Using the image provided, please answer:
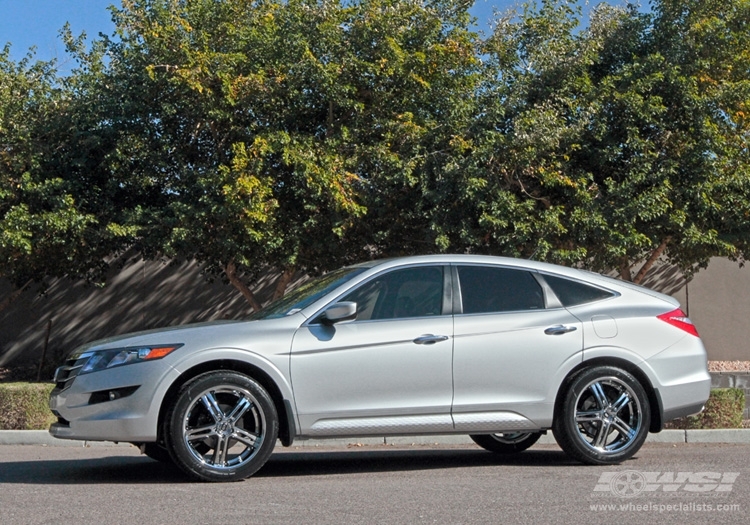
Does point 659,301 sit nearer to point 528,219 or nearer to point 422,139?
point 528,219

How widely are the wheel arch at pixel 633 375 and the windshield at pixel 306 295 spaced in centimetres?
184

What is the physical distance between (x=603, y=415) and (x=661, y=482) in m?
0.78

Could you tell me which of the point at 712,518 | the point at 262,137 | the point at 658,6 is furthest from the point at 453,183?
the point at 712,518

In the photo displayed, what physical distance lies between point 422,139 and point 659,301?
274 inches

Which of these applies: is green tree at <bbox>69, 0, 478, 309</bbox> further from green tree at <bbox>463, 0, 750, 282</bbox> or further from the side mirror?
the side mirror

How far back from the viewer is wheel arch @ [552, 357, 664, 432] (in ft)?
24.2

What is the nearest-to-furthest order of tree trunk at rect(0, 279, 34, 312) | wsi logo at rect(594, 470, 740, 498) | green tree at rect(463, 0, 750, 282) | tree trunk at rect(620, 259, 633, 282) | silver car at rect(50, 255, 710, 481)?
1. wsi logo at rect(594, 470, 740, 498)
2. silver car at rect(50, 255, 710, 481)
3. green tree at rect(463, 0, 750, 282)
4. tree trunk at rect(620, 259, 633, 282)
5. tree trunk at rect(0, 279, 34, 312)

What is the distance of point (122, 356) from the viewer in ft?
22.5

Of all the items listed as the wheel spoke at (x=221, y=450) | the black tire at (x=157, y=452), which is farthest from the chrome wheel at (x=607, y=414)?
the black tire at (x=157, y=452)

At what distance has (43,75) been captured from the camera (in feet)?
50.2

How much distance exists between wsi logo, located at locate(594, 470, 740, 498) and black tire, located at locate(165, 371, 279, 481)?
2.42 m

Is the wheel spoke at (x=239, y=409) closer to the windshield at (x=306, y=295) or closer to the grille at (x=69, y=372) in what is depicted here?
Result: the windshield at (x=306, y=295)

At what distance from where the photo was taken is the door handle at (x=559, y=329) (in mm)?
7341

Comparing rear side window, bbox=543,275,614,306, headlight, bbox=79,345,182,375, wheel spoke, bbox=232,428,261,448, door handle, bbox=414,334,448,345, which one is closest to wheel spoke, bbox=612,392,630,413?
rear side window, bbox=543,275,614,306
